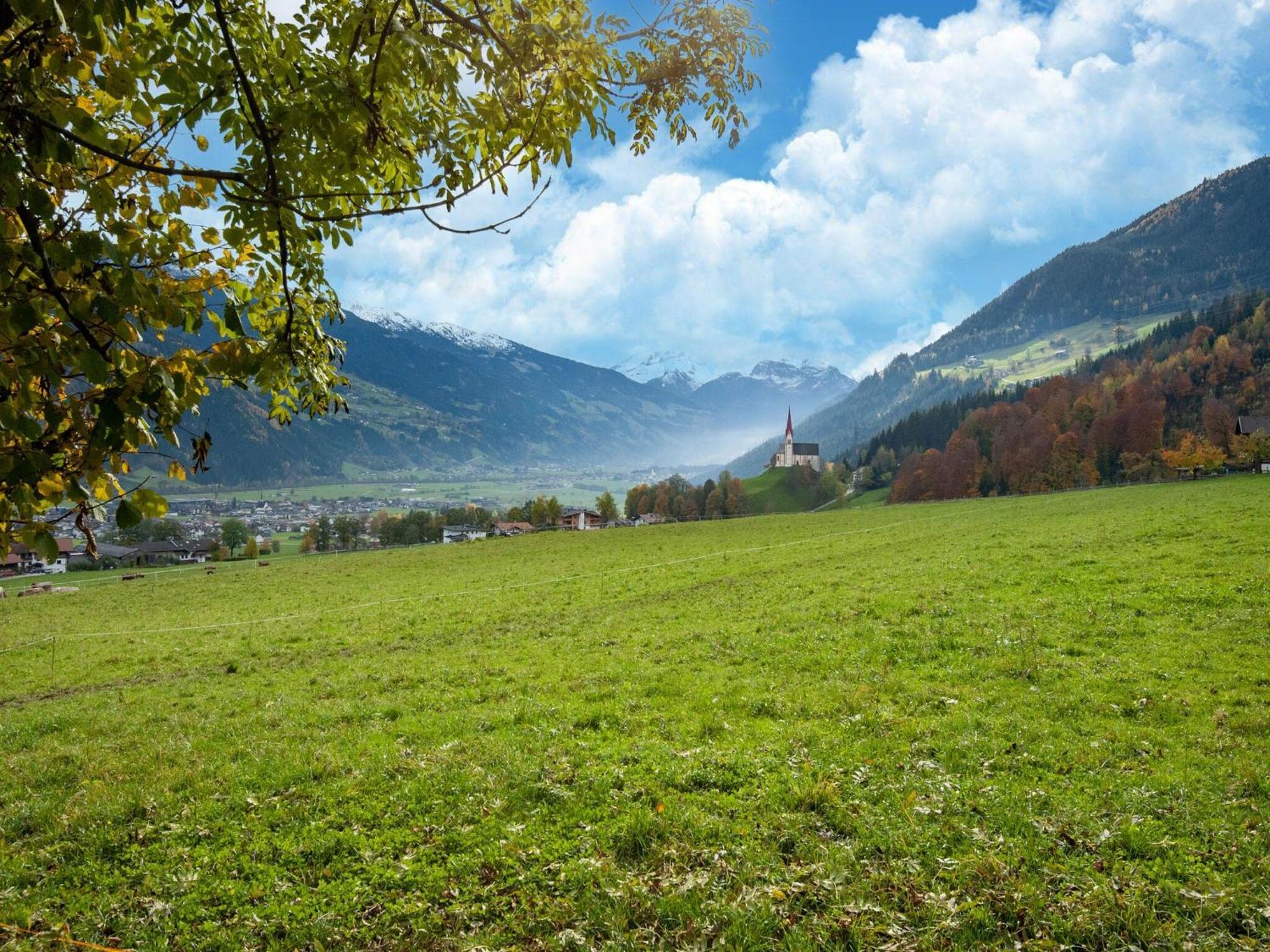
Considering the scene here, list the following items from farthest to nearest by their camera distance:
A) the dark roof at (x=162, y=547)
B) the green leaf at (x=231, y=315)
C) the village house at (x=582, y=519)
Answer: the village house at (x=582, y=519)
the dark roof at (x=162, y=547)
the green leaf at (x=231, y=315)

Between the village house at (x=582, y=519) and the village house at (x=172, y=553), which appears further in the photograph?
the village house at (x=582, y=519)

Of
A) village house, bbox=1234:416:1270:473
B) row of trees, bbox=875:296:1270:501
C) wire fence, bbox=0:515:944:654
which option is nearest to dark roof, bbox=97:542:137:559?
wire fence, bbox=0:515:944:654

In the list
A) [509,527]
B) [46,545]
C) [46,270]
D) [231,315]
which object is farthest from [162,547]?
[46,270]

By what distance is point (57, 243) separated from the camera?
3039 millimetres

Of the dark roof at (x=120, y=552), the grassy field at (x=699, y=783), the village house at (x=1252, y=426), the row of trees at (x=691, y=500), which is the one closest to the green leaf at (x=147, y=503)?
the grassy field at (x=699, y=783)

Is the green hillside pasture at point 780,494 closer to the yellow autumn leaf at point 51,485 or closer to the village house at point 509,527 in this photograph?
the village house at point 509,527

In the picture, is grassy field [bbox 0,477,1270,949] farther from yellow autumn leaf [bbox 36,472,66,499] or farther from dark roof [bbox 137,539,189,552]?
dark roof [bbox 137,539,189,552]

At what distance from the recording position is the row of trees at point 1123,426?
9756 cm

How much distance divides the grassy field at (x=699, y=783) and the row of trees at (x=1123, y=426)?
3898 inches

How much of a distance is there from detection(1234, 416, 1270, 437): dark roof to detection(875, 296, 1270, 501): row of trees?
1.32m

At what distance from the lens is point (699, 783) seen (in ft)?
26.7

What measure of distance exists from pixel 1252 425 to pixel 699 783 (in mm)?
123587

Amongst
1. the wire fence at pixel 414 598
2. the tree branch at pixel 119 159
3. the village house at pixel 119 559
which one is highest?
the tree branch at pixel 119 159

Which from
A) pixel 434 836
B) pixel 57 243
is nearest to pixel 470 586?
pixel 434 836
